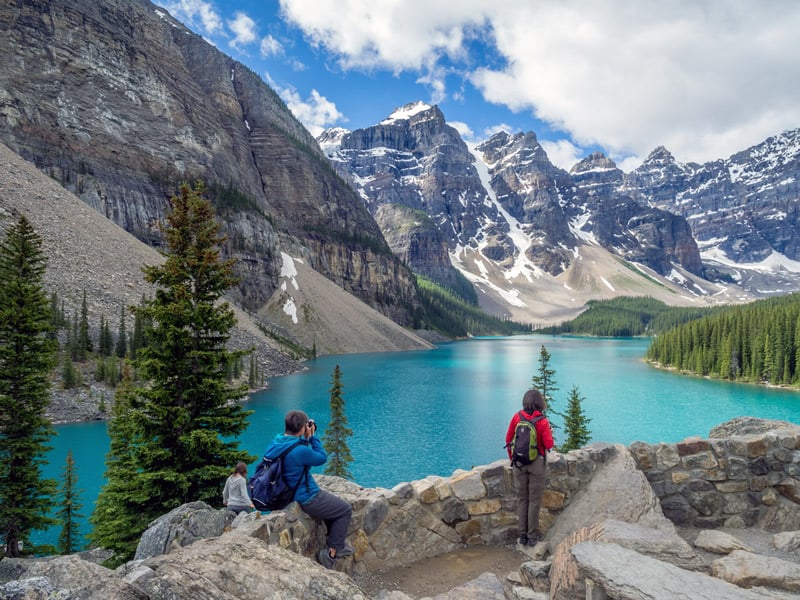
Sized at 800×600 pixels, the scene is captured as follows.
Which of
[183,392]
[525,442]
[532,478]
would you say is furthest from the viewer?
[183,392]

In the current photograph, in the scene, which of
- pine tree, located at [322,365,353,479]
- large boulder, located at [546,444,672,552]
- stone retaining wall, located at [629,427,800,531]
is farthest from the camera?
pine tree, located at [322,365,353,479]

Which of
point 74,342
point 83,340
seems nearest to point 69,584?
point 74,342

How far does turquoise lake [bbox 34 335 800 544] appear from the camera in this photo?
32.9m

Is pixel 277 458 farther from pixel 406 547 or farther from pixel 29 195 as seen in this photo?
pixel 29 195

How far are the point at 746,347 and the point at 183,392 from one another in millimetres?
95703

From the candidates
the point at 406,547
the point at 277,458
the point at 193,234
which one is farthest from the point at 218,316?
the point at 406,547

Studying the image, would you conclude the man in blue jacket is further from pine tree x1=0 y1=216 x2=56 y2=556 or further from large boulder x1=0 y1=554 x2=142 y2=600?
pine tree x1=0 y1=216 x2=56 y2=556

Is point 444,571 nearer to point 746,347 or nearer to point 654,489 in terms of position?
point 654,489

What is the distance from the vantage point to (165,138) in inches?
4815

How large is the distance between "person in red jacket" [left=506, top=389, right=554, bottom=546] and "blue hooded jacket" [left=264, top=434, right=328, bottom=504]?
3.84 meters

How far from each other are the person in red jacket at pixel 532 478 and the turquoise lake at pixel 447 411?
20.8 meters

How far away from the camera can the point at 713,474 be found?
9.24 metres

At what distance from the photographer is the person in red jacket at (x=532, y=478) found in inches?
327

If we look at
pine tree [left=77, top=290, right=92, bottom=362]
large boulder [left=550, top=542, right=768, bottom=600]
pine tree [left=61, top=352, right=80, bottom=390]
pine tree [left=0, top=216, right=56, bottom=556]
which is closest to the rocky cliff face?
pine tree [left=77, top=290, right=92, bottom=362]
